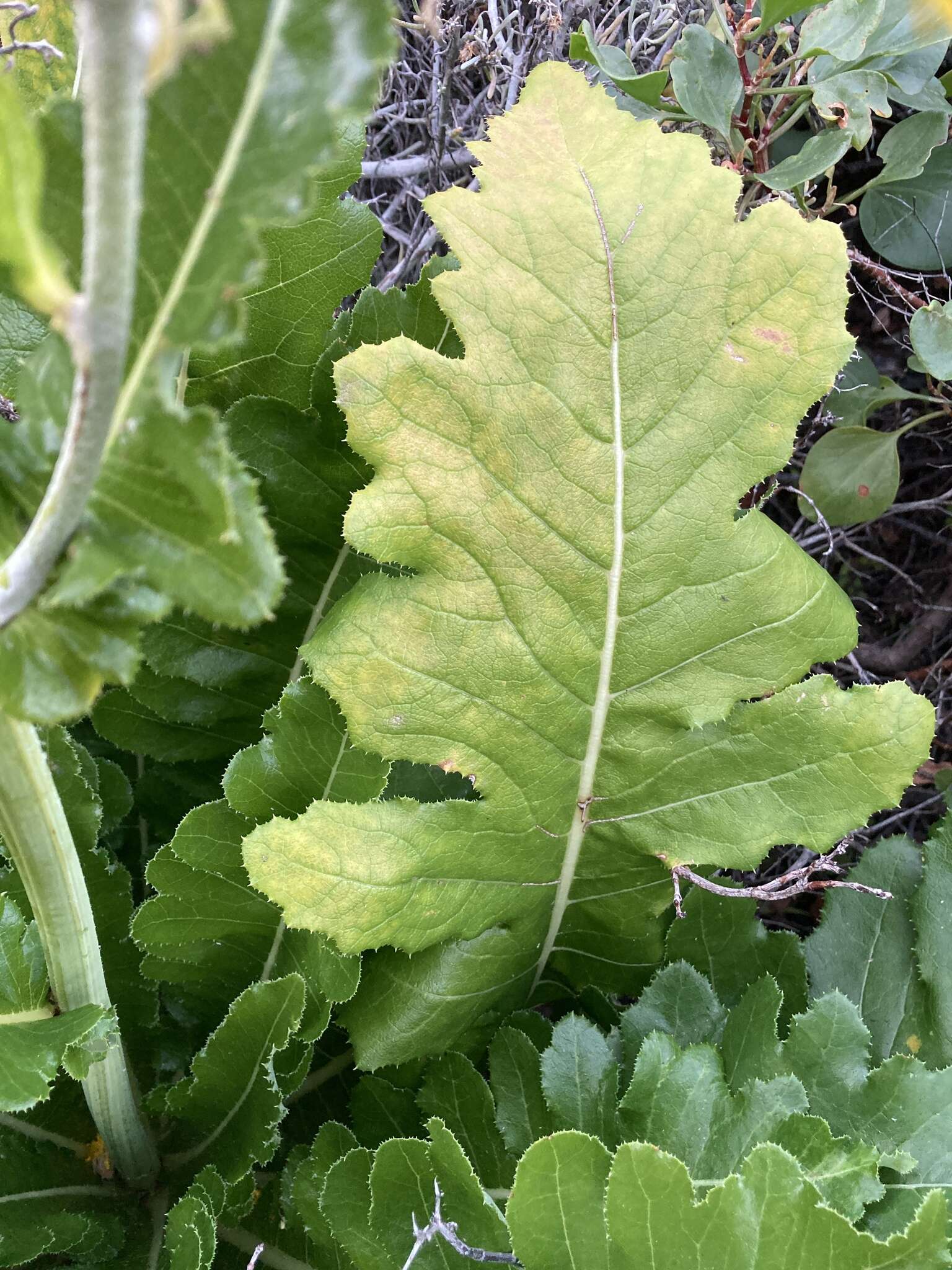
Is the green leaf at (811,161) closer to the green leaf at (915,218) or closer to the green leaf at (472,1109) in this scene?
the green leaf at (915,218)

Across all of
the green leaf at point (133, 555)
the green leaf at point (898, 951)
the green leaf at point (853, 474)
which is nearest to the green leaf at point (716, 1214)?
the green leaf at point (898, 951)

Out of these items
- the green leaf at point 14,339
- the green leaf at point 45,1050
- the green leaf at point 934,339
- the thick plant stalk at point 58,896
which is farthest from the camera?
the green leaf at point 934,339

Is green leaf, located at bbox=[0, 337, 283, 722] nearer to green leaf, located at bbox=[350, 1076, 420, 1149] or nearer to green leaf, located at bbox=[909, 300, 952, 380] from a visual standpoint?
green leaf, located at bbox=[350, 1076, 420, 1149]

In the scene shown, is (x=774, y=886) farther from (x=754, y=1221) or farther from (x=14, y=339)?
(x=14, y=339)

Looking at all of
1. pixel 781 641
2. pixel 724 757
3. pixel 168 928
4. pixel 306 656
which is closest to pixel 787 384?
pixel 781 641

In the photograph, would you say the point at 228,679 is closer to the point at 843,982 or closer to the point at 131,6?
the point at 843,982

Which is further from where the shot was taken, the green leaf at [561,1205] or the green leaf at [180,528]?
the green leaf at [561,1205]
